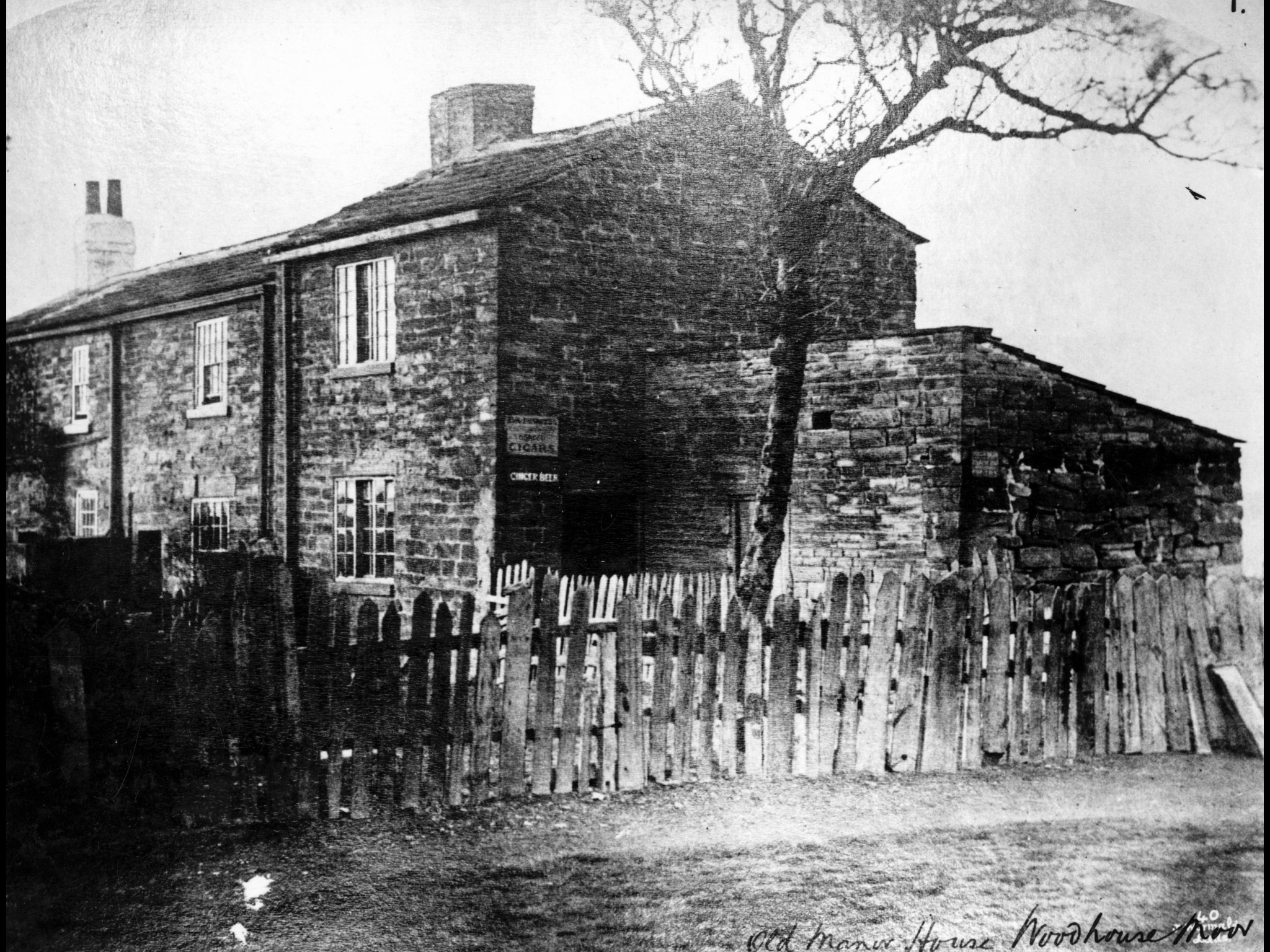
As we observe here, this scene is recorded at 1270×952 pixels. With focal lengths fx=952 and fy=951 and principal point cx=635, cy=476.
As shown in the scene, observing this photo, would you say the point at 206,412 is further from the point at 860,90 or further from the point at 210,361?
the point at 860,90

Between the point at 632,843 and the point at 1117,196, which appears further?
the point at 1117,196

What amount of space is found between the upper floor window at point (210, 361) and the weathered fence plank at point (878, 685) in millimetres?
2839

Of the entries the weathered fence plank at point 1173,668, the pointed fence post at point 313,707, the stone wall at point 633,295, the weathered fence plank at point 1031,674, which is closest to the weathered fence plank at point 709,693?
the stone wall at point 633,295

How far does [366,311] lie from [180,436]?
0.87 meters

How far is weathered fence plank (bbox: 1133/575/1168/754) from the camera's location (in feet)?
14.2

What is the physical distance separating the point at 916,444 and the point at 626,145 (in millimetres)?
1800

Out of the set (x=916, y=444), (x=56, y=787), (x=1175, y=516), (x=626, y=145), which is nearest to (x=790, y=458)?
(x=916, y=444)

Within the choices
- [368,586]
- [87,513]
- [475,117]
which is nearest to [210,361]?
[87,513]

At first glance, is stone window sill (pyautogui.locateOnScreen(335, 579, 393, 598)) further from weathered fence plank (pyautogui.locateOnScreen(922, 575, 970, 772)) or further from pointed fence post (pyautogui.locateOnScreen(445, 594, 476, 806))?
weathered fence plank (pyautogui.locateOnScreen(922, 575, 970, 772))

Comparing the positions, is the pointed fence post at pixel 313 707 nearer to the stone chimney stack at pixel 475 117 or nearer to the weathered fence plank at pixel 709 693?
the weathered fence plank at pixel 709 693

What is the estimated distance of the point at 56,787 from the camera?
3.35m

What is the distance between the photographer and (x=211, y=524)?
3.60 meters

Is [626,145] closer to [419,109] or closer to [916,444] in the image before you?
[419,109]

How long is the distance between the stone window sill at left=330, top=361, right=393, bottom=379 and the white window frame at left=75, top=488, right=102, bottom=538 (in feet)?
3.17
